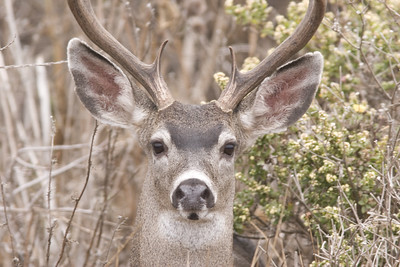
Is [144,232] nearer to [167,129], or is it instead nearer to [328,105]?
[167,129]

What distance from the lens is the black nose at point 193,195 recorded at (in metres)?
4.55

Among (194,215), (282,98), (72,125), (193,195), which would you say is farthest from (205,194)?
(72,125)

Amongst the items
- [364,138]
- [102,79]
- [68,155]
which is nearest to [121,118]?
[102,79]

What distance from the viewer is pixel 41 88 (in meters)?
Answer: 8.58

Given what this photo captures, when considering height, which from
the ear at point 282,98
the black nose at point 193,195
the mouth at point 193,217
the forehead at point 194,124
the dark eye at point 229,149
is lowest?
the mouth at point 193,217

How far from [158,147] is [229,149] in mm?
429

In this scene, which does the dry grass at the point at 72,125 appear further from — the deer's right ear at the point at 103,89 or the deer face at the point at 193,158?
the deer face at the point at 193,158

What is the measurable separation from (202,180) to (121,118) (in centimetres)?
104

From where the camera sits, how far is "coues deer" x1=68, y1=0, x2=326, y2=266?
4855 mm

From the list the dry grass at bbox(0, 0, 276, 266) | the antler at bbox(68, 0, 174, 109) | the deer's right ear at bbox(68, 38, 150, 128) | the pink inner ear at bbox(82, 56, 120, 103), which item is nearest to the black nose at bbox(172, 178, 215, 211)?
the antler at bbox(68, 0, 174, 109)

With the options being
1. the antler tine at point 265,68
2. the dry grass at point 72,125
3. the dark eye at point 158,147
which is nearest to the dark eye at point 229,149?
the antler tine at point 265,68

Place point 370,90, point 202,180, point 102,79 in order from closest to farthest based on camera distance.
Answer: point 202,180 → point 102,79 → point 370,90

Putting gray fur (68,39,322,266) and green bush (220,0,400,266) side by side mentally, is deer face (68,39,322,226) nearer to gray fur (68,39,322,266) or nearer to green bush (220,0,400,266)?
gray fur (68,39,322,266)

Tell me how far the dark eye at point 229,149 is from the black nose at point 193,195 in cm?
47
